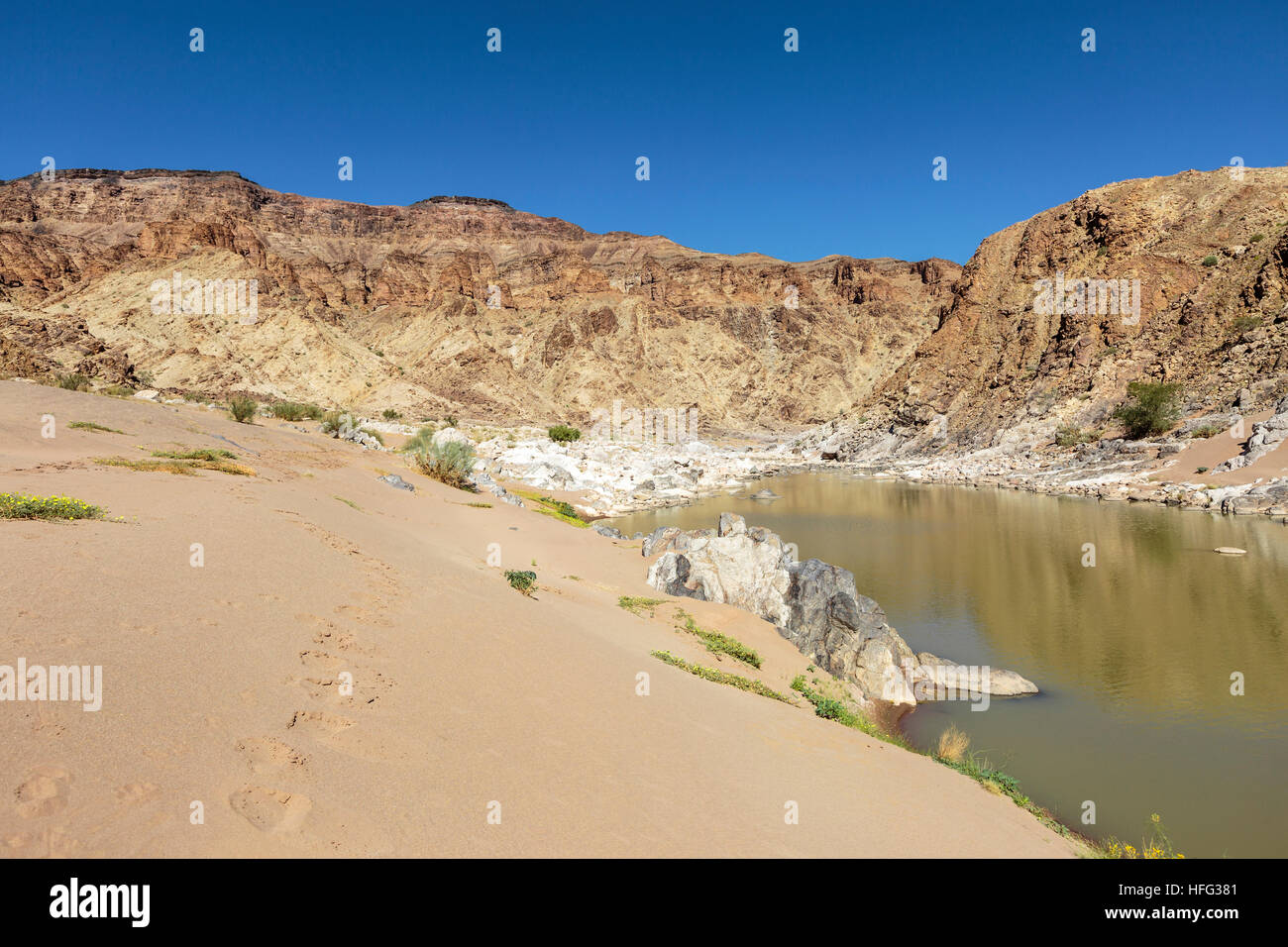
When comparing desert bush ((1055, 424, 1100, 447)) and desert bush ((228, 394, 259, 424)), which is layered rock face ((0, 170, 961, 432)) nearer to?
desert bush ((228, 394, 259, 424))

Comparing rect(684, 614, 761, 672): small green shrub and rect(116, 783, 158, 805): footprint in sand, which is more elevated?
rect(116, 783, 158, 805): footprint in sand

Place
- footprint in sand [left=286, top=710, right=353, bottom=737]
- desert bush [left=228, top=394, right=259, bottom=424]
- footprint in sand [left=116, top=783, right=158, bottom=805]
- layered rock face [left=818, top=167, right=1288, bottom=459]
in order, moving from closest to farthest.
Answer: footprint in sand [left=116, top=783, right=158, bottom=805] → footprint in sand [left=286, top=710, right=353, bottom=737] → desert bush [left=228, top=394, right=259, bottom=424] → layered rock face [left=818, top=167, right=1288, bottom=459]

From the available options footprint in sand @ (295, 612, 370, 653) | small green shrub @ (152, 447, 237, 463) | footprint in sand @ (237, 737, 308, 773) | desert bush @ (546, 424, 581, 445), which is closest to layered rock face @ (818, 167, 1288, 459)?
desert bush @ (546, 424, 581, 445)

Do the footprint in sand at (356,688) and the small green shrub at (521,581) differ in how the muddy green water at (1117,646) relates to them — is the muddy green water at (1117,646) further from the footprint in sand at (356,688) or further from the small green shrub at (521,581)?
the footprint in sand at (356,688)

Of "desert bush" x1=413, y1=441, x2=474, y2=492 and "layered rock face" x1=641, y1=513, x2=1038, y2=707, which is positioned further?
"desert bush" x1=413, y1=441, x2=474, y2=492

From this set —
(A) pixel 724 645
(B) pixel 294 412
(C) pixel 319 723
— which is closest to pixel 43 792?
(C) pixel 319 723

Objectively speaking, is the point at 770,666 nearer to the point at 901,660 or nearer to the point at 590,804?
the point at 901,660
